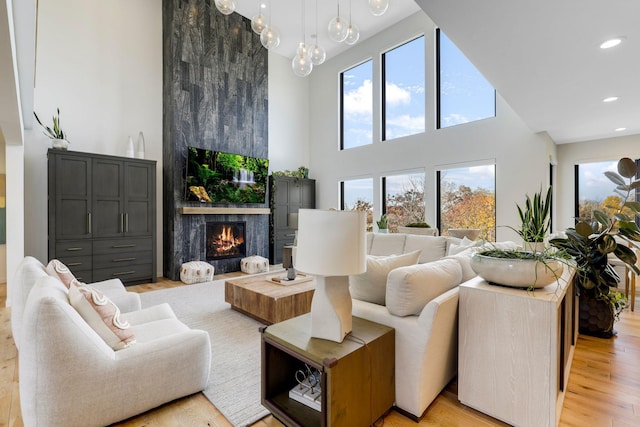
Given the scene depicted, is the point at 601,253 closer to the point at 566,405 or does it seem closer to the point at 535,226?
the point at 535,226

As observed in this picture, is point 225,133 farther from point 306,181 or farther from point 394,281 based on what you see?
point 394,281

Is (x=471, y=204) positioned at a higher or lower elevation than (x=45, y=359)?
higher

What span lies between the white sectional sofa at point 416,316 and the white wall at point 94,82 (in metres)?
5.08

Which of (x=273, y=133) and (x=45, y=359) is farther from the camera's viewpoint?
(x=273, y=133)

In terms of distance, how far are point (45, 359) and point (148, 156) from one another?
4933 millimetres

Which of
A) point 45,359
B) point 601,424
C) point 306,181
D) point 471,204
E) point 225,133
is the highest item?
point 225,133

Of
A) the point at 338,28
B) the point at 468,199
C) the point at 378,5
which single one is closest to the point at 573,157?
the point at 468,199

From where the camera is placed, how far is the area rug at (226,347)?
1932 millimetres

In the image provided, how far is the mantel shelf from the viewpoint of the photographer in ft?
18.5

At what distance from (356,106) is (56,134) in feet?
19.7

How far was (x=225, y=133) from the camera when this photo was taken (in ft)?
20.5

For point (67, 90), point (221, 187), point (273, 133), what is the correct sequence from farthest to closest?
point (273, 133) → point (221, 187) → point (67, 90)

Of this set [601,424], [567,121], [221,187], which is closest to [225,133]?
[221,187]

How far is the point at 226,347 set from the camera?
9.02 feet
